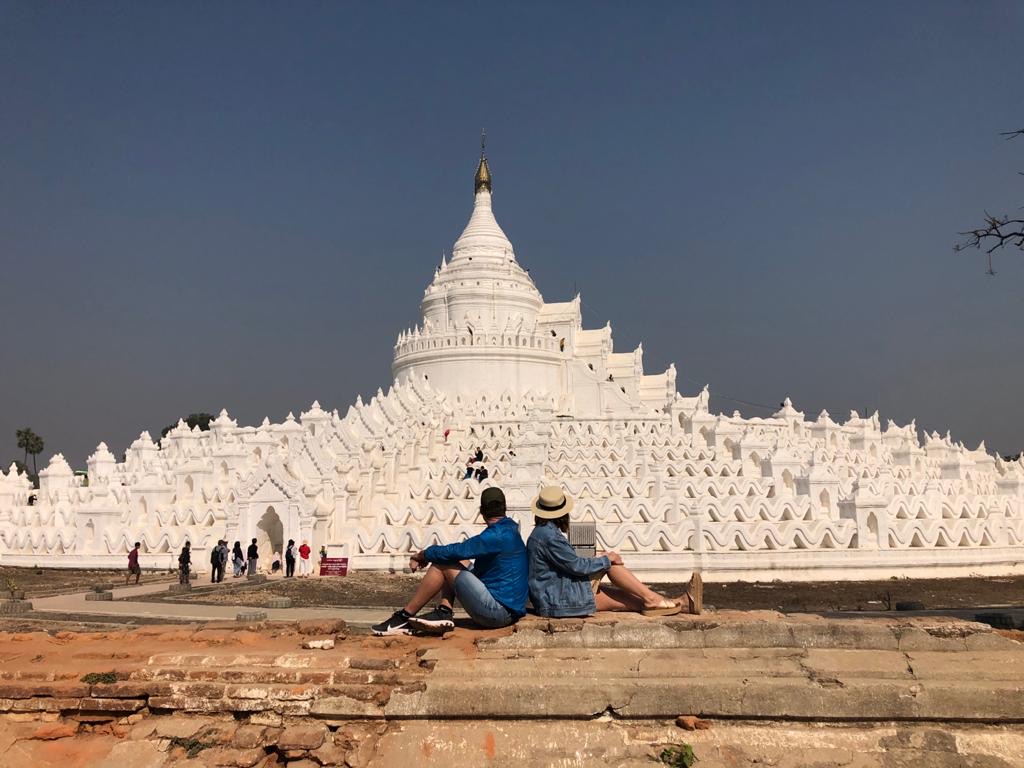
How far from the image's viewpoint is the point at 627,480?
1053 inches

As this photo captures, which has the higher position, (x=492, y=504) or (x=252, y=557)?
(x=492, y=504)

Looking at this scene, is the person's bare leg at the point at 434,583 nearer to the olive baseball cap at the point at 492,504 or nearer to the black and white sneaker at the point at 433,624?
the black and white sneaker at the point at 433,624

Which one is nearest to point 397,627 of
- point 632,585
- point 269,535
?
point 632,585

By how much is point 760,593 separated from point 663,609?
1376cm

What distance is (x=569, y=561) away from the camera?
7.28m

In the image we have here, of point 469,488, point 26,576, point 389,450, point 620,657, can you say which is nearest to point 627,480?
point 469,488

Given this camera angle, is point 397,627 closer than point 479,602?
No

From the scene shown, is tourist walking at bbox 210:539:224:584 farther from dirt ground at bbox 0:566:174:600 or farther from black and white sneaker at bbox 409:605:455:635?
black and white sneaker at bbox 409:605:455:635

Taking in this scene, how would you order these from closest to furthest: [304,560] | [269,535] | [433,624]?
1. [433,624]
2. [304,560]
3. [269,535]

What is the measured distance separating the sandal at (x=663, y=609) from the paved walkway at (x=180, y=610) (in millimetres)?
6404

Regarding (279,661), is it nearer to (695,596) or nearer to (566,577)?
(566,577)

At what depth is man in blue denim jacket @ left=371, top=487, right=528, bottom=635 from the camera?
7082 mm

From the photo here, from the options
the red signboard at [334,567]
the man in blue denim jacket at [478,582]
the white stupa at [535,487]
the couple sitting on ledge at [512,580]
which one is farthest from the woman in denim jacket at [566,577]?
the red signboard at [334,567]

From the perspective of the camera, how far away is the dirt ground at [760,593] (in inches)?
702
